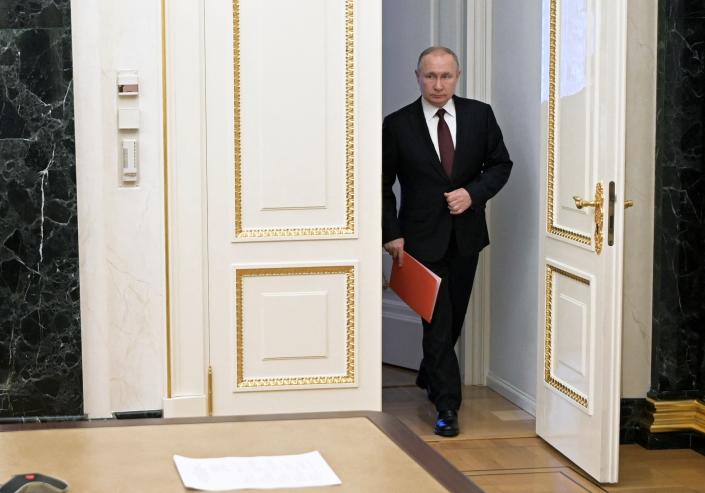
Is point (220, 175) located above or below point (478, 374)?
above

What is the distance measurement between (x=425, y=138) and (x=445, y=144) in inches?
3.9

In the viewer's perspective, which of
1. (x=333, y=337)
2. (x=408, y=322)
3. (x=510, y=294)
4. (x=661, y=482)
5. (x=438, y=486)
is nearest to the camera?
(x=438, y=486)

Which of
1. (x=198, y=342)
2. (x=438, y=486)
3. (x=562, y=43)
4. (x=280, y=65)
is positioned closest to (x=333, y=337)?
(x=198, y=342)

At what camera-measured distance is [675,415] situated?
4703 mm

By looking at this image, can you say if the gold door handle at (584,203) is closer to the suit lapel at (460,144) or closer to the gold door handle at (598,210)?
the gold door handle at (598,210)

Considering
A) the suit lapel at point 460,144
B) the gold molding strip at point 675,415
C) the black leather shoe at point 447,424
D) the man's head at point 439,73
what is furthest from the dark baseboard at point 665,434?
the man's head at point 439,73

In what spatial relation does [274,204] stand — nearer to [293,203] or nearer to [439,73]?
[293,203]

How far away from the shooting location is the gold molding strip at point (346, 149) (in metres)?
4.41

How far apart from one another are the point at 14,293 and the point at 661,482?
2446 millimetres

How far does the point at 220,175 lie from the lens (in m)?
4.44

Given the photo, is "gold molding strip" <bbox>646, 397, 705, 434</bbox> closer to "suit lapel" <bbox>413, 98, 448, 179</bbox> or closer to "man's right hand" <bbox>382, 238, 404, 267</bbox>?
"man's right hand" <bbox>382, 238, 404, 267</bbox>

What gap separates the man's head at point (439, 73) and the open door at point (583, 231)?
0.50m

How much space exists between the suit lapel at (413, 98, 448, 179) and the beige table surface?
9.80ft

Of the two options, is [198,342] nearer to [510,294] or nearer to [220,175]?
[220,175]
